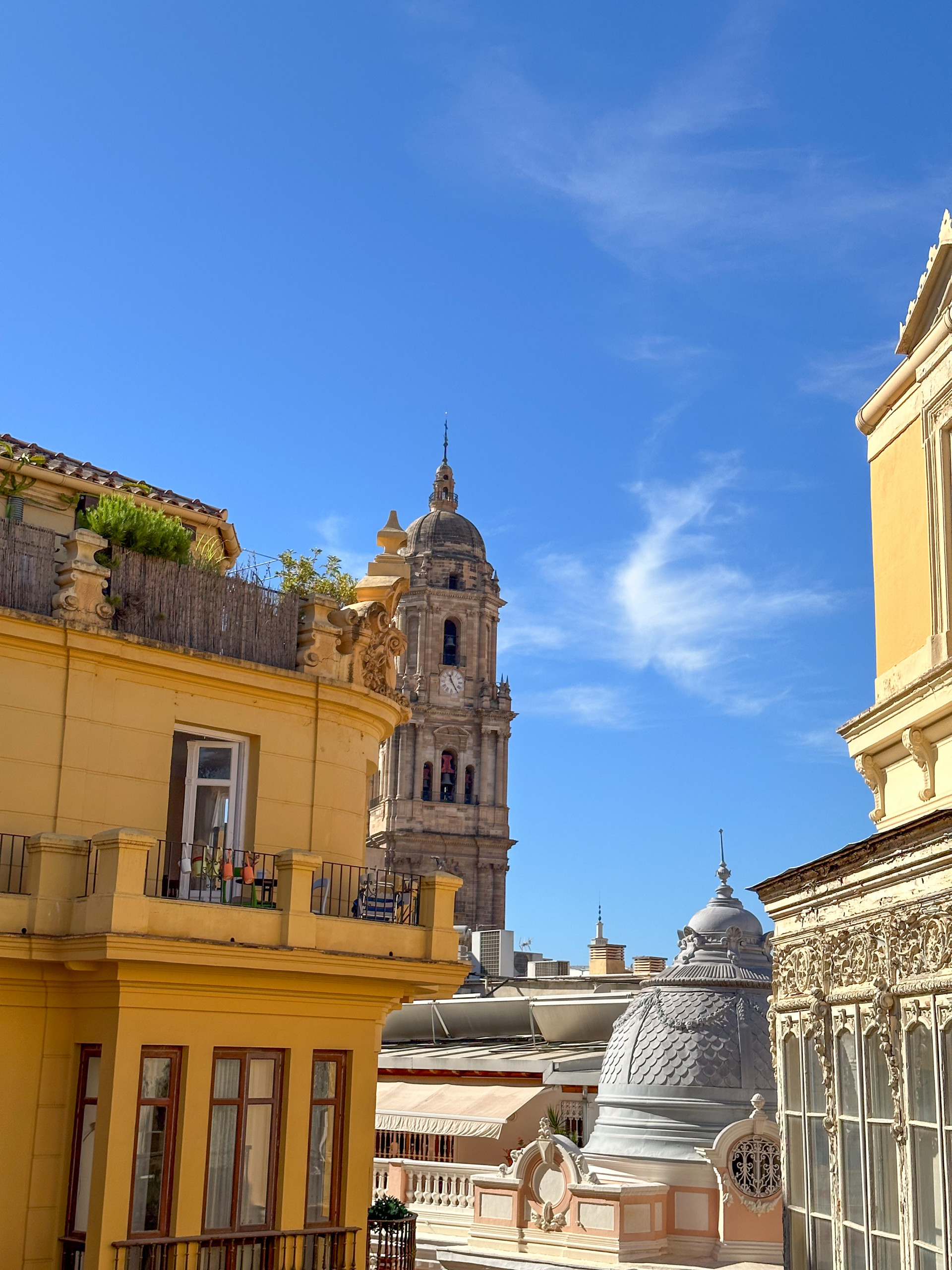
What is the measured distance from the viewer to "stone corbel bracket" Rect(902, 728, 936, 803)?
16.8 m

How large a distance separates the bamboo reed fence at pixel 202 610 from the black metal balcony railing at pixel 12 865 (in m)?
3.01

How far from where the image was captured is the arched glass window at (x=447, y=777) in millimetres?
95750

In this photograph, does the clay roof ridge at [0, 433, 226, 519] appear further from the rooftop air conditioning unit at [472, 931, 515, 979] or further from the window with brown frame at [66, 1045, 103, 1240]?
the rooftop air conditioning unit at [472, 931, 515, 979]

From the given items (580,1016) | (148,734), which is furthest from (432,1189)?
(148,734)

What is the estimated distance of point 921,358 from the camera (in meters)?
17.8

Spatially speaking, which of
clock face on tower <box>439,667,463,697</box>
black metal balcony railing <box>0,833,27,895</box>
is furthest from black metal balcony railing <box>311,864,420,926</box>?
clock face on tower <box>439,667,463,697</box>

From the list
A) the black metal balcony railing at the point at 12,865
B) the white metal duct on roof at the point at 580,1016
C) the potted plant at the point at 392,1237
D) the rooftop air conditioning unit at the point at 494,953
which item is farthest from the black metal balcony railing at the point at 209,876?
the rooftop air conditioning unit at the point at 494,953

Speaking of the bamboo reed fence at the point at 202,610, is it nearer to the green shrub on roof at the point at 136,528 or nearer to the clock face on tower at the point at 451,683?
the green shrub on roof at the point at 136,528

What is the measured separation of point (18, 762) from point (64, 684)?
113 cm

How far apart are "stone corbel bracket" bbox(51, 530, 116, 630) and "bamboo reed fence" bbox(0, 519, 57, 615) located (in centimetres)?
13

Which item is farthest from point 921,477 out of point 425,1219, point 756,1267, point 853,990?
point 425,1219

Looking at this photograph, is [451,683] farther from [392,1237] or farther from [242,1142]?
[242,1142]

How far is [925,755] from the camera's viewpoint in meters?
16.8

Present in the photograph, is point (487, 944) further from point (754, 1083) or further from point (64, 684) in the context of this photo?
point (64, 684)
